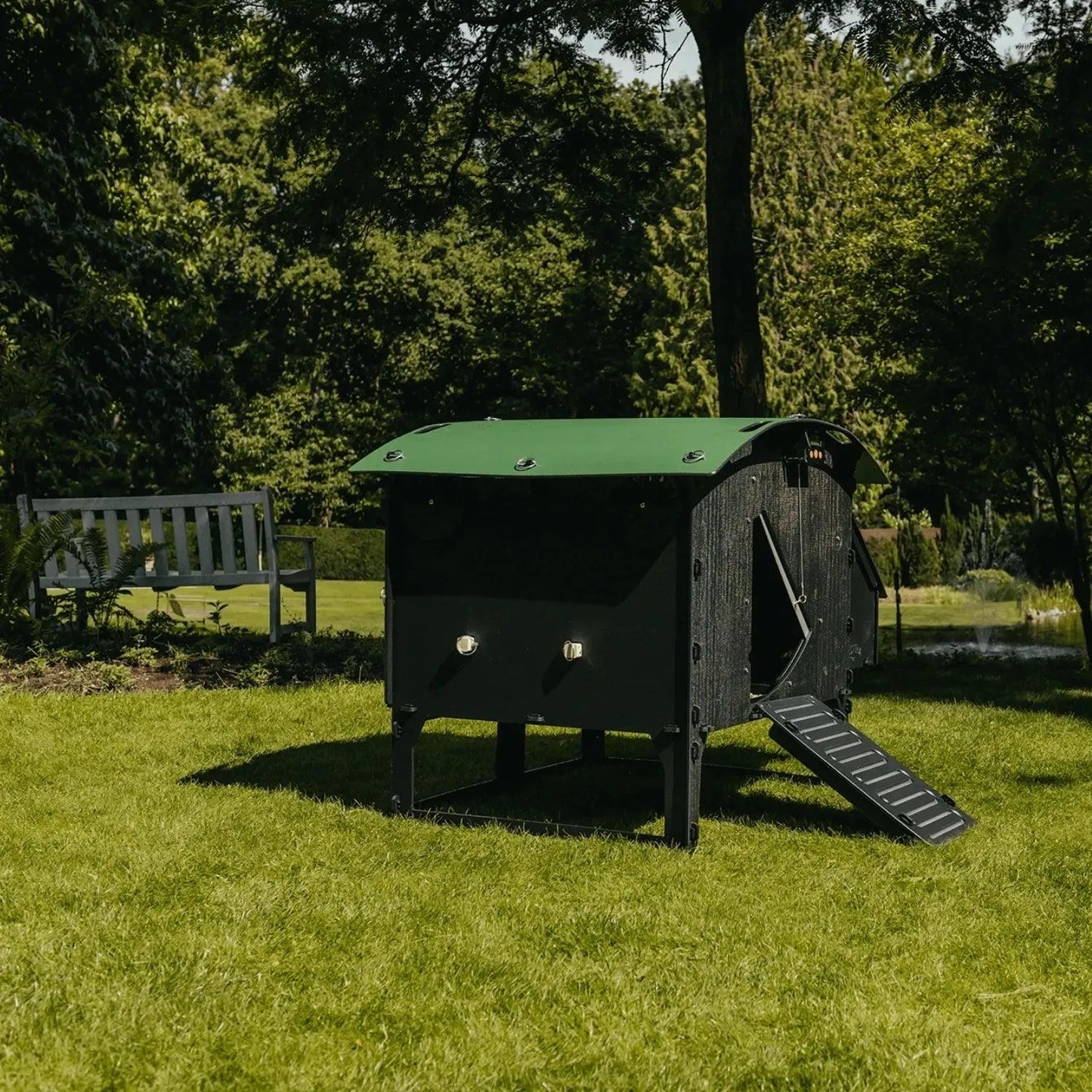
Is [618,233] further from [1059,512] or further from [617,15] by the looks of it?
[1059,512]

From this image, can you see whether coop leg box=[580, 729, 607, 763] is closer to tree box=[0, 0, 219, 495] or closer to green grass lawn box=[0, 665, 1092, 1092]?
green grass lawn box=[0, 665, 1092, 1092]

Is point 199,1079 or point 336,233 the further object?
point 336,233

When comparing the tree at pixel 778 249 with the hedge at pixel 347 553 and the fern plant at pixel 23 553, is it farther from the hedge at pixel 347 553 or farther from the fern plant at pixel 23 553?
the fern plant at pixel 23 553

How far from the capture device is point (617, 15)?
1162 centimetres

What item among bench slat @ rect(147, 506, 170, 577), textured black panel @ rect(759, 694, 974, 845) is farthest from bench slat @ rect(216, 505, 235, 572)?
textured black panel @ rect(759, 694, 974, 845)

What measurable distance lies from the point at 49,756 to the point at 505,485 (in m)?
3.26

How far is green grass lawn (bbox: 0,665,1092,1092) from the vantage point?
12.7 ft

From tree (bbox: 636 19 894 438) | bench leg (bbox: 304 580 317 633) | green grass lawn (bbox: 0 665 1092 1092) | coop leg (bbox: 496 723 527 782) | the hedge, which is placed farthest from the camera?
tree (bbox: 636 19 894 438)

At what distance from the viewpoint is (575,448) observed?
628cm

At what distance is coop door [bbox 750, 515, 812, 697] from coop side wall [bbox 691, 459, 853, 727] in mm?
182

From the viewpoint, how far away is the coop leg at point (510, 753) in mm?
A: 7855

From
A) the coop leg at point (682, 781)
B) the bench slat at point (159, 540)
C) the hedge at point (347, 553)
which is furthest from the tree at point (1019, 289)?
the hedge at point (347, 553)

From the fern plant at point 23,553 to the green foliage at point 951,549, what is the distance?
18.2 metres

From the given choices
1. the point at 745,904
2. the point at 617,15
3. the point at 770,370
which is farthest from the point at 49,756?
the point at 770,370
